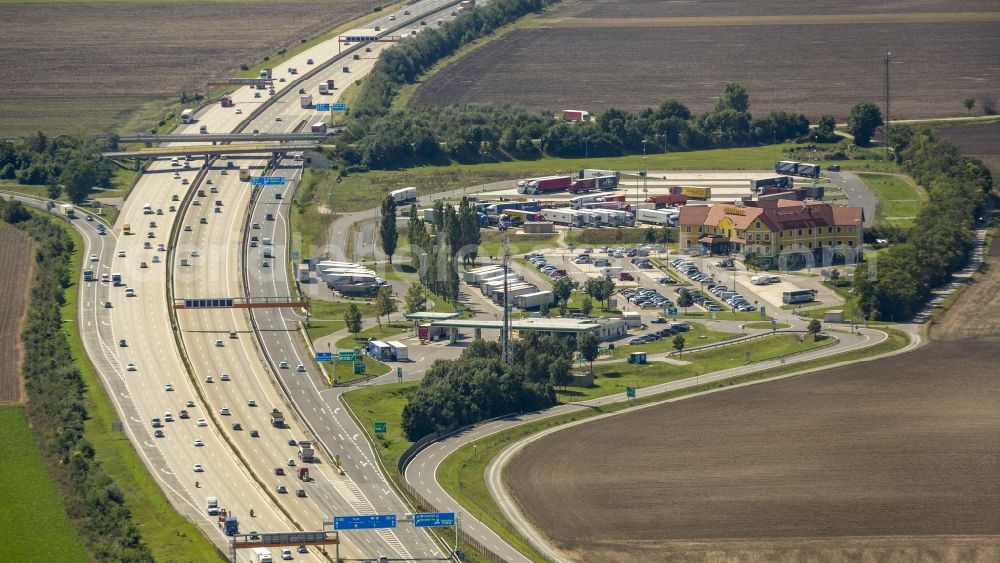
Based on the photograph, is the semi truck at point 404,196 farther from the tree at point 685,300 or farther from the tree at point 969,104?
the tree at point 969,104

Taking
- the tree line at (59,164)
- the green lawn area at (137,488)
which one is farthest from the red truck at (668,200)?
the green lawn area at (137,488)

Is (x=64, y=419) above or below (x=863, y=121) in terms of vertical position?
below

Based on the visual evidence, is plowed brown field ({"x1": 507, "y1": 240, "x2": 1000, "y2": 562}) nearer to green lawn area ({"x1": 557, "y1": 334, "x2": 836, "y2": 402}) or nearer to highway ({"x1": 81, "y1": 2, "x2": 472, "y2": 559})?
green lawn area ({"x1": 557, "y1": 334, "x2": 836, "y2": 402})

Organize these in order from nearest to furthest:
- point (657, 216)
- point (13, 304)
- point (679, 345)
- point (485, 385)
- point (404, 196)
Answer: point (485, 385) → point (679, 345) → point (13, 304) → point (657, 216) → point (404, 196)

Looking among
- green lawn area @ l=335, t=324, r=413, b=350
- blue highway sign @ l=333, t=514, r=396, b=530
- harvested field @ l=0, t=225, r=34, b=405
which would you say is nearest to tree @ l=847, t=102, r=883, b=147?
green lawn area @ l=335, t=324, r=413, b=350

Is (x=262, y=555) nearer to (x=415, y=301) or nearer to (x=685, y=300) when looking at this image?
(x=415, y=301)

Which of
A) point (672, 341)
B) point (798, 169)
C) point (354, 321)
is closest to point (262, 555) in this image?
point (354, 321)
